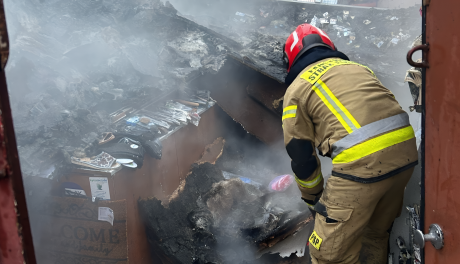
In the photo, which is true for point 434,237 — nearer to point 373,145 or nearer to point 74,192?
point 373,145

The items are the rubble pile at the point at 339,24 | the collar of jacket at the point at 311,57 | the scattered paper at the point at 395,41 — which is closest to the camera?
the collar of jacket at the point at 311,57

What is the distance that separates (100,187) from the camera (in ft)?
9.86

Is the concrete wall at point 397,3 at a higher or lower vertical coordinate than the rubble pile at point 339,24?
higher

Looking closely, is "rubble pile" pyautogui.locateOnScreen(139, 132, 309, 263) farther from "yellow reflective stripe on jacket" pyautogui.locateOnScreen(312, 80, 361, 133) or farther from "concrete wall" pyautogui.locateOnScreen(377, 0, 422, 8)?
"concrete wall" pyautogui.locateOnScreen(377, 0, 422, 8)

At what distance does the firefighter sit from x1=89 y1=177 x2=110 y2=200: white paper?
1.69 metres

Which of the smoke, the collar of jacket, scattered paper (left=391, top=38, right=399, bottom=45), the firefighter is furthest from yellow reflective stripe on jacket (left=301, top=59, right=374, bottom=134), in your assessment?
scattered paper (left=391, top=38, right=399, bottom=45)

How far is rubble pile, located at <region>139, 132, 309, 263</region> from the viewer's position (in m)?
3.32

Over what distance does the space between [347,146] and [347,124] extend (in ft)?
0.44

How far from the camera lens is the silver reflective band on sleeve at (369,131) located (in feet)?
6.50

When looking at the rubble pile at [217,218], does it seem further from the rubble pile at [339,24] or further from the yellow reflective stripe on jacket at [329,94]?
the rubble pile at [339,24]

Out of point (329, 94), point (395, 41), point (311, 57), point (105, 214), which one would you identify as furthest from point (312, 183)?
point (395, 41)

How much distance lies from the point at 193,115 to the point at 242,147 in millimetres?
1095

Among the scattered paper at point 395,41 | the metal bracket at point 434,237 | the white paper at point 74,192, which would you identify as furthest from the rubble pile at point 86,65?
the scattered paper at point 395,41

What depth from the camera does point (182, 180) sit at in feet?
13.9
